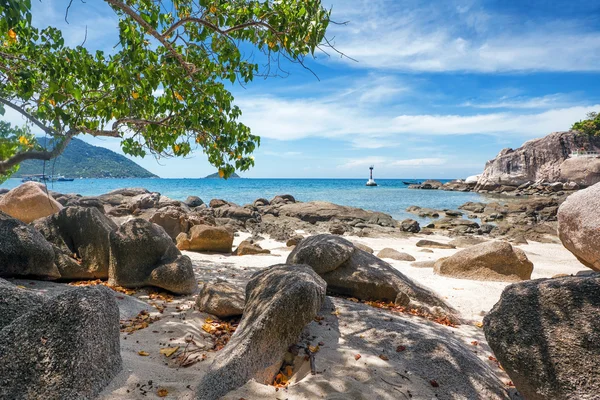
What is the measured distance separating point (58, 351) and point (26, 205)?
1206 cm

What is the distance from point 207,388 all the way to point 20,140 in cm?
701

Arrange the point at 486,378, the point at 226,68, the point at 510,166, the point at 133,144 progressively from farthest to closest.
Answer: the point at 510,166 → the point at 133,144 → the point at 226,68 → the point at 486,378

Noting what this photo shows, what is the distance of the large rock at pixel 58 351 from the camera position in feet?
7.66

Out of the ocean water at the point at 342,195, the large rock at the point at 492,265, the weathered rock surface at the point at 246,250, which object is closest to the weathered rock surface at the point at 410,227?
the ocean water at the point at 342,195

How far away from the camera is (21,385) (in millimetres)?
2318

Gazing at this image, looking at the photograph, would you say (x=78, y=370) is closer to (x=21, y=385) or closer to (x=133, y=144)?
(x=21, y=385)

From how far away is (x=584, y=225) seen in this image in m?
7.21

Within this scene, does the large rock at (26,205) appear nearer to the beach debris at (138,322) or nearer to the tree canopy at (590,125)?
the beach debris at (138,322)

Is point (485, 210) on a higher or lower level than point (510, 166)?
lower

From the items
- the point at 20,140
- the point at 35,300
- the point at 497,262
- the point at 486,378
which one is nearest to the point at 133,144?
the point at 20,140

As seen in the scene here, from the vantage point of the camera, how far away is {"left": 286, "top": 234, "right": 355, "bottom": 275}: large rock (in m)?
5.66

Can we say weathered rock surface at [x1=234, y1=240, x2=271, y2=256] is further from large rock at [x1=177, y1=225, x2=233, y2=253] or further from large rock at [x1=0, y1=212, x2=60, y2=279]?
large rock at [x1=0, y1=212, x2=60, y2=279]

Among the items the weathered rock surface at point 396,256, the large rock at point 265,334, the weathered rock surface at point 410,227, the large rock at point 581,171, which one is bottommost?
the weathered rock surface at point 410,227

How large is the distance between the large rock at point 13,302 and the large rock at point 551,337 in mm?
4091
